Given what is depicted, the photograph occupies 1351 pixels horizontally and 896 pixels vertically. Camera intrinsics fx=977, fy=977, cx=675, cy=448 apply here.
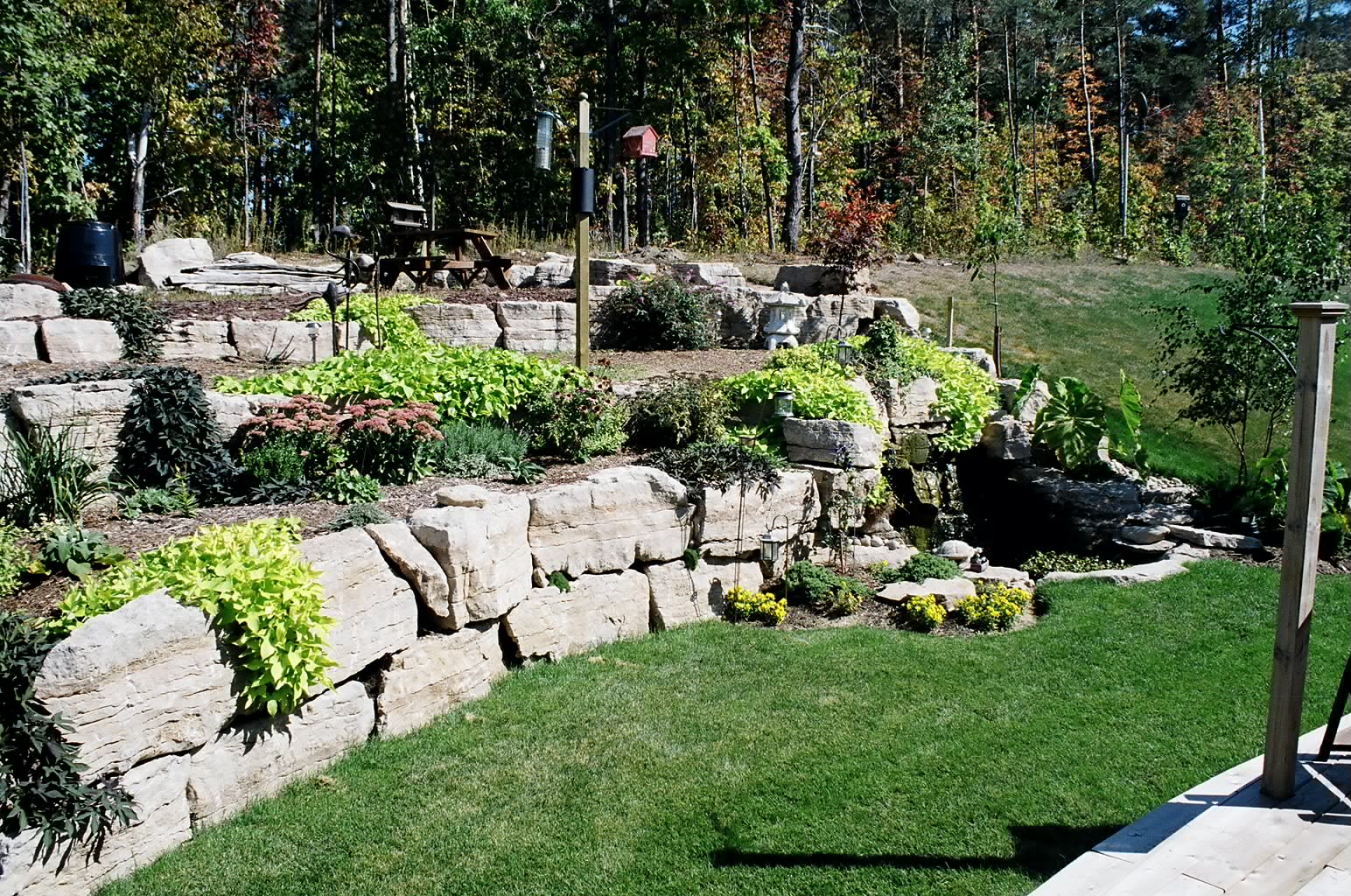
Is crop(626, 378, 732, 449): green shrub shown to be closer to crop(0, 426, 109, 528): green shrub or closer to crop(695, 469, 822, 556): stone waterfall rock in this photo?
crop(695, 469, 822, 556): stone waterfall rock

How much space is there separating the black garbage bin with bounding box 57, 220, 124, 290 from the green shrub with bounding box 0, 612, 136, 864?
337 inches

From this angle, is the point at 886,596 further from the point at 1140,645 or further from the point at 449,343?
the point at 449,343

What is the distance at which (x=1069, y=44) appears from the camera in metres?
31.1

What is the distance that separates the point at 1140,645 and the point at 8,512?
21.8 feet

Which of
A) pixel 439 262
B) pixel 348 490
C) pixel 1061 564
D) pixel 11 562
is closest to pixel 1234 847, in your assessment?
pixel 348 490

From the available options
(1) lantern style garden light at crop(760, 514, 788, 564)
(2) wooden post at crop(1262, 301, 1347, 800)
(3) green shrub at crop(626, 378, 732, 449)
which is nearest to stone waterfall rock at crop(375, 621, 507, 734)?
(1) lantern style garden light at crop(760, 514, 788, 564)

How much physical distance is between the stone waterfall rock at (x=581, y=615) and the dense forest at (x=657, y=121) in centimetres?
899

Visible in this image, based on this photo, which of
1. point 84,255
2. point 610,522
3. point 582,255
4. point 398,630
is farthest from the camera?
point 84,255

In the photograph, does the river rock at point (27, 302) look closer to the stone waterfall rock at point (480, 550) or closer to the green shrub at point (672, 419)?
the green shrub at point (672, 419)

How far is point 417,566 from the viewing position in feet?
16.8

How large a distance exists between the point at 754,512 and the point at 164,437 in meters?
4.07

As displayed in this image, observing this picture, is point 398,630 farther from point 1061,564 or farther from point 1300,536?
point 1061,564

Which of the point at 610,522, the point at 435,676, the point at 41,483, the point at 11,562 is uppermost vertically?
the point at 41,483

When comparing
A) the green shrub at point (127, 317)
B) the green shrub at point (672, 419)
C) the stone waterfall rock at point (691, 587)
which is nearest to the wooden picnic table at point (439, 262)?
the green shrub at point (127, 317)
